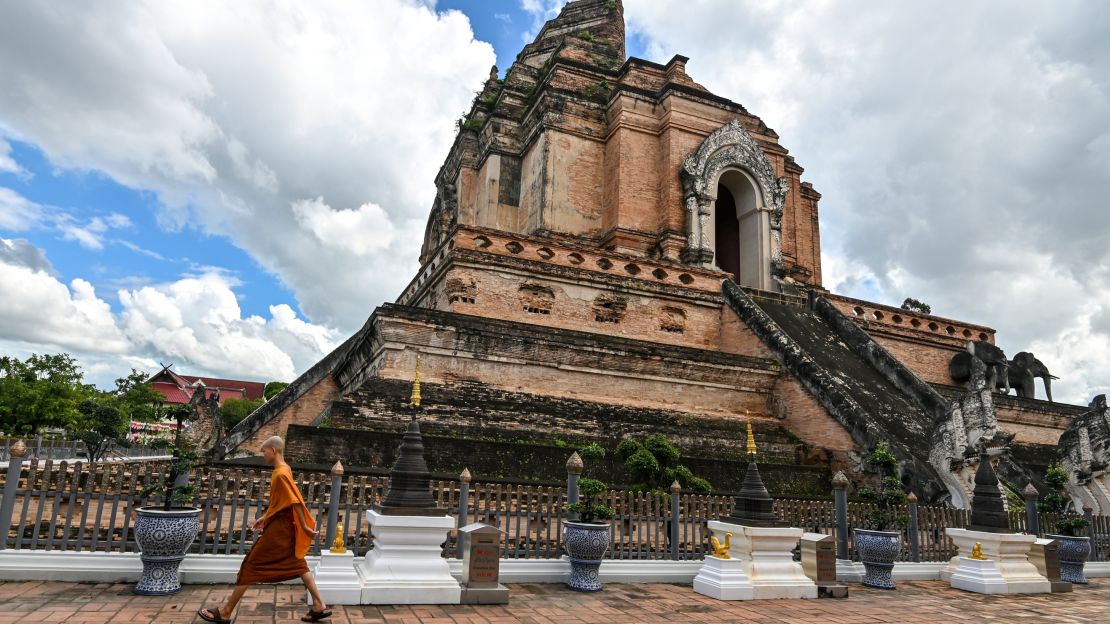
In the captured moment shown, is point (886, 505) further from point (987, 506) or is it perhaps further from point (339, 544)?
point (339, 544)

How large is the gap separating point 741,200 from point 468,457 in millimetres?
15956

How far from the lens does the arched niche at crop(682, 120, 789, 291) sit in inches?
810

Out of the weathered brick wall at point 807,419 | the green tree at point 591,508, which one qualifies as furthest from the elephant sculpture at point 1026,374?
the green tree at point 591,508

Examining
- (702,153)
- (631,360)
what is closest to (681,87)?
(702,153)

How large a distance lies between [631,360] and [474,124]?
52.8ft

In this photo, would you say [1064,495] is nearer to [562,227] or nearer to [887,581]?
[887,581]

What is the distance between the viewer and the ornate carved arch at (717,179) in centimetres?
2041

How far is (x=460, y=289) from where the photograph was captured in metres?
14.8

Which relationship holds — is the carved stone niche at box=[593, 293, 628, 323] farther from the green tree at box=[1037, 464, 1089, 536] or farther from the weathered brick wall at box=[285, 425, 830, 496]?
the green tree at box=[1037, 464, 1089, 536]

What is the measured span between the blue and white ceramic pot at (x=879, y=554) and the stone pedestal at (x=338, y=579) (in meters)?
5.98

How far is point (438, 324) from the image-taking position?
41.2 ft

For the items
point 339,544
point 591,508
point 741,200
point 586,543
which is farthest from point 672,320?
point 339,544

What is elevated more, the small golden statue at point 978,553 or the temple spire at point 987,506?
the temple spire at point 987,506

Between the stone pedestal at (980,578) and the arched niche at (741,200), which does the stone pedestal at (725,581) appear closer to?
the stone pedestal at (980,578)
